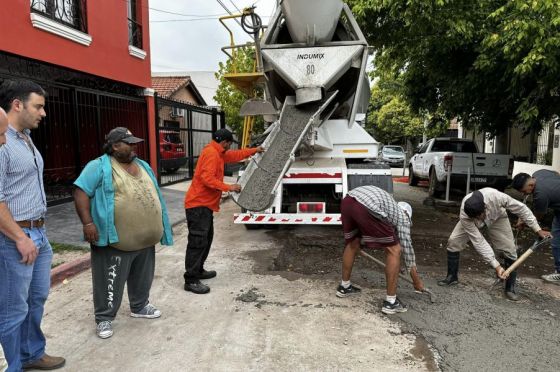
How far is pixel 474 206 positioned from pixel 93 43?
8.27 metres

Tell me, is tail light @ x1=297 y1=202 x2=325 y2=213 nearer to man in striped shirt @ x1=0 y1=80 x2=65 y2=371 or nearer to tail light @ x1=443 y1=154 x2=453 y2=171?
man in striped shirt @ x1=0 y1=80 x2=65 y2=371

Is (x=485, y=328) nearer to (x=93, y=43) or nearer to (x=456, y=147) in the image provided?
(x=93, y=43)

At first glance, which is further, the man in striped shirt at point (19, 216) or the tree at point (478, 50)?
the tree at point (478, 50)

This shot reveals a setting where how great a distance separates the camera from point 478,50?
23.4 feet

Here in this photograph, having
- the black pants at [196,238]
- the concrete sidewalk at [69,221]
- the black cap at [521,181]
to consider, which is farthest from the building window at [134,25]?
the black cap at [521,181]

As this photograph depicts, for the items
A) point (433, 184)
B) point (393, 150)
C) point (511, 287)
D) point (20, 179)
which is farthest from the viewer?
point (393, 150)

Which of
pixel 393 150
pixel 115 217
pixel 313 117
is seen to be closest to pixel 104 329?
pixel 115 217

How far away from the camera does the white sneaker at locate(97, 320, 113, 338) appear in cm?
339

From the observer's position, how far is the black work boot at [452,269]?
458 centimetres

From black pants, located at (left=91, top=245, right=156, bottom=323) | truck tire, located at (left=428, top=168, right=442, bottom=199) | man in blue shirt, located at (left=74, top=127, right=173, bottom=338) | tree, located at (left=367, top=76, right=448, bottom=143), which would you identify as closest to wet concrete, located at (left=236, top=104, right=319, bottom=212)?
man in blue shirt, located at (left=74, top=127, right=173, bottom=338)

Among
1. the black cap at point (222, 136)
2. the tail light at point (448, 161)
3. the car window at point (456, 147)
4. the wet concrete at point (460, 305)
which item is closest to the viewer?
the wet concrete at point (460, 305)

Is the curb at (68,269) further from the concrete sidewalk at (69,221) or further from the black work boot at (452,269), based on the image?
the black work boot at (452,269)

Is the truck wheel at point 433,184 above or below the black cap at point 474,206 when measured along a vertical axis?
below

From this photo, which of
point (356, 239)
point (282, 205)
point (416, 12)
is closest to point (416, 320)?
point (356, 239)
